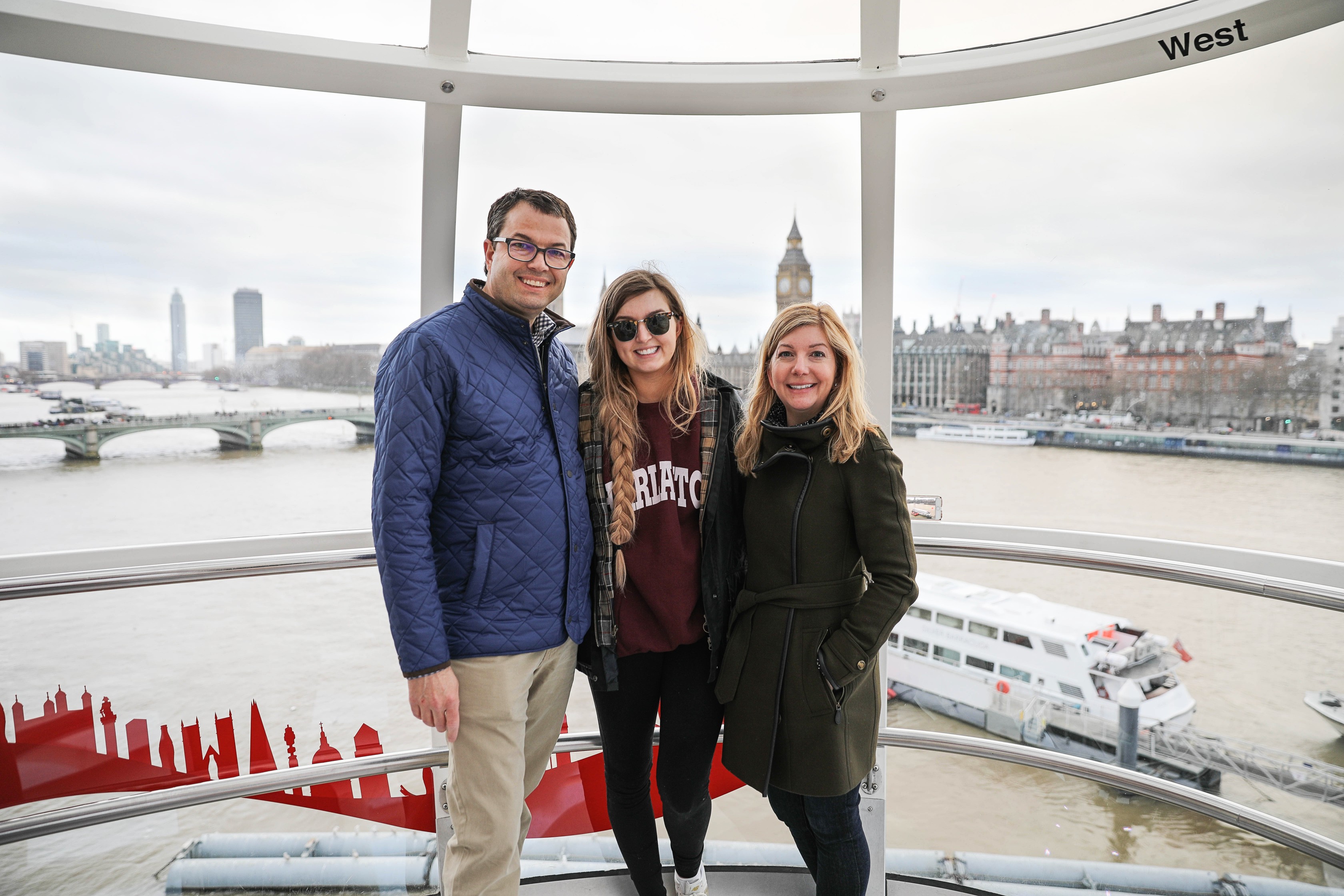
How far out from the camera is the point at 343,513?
528 centimetres

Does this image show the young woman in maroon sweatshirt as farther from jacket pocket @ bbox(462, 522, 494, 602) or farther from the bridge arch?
the bridge arch

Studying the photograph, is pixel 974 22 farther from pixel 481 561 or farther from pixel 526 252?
pixel 481 561

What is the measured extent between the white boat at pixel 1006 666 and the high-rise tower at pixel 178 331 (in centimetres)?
1149

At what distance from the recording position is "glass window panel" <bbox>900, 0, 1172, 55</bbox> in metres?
1.74

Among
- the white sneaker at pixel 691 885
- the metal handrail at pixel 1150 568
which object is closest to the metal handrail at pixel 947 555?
the metal handrail at pixel 1150 568

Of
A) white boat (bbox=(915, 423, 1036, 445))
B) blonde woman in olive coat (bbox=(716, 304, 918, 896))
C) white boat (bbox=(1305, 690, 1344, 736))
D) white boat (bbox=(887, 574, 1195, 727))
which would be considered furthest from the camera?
white boat (bbox=(887, 574, 1195, 727))

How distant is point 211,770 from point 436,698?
1.04 meters

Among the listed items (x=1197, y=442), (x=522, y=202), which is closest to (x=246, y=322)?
(x=522, y=202)

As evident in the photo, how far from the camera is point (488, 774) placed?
54.5 inches

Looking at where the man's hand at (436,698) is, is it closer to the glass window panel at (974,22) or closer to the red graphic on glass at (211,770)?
the red graphic on glass at (211,770)

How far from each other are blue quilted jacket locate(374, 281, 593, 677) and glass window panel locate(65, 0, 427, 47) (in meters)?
0.85

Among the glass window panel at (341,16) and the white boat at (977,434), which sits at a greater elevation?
the glass window panel at (341,16)

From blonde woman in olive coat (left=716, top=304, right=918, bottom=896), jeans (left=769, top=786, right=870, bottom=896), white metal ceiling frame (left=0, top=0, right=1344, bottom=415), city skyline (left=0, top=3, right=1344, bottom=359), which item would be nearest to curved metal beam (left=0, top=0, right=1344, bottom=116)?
white metal ceiling frame (left=0, top=0, right=1344, bottom=415)

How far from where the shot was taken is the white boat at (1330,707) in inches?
A: 403
